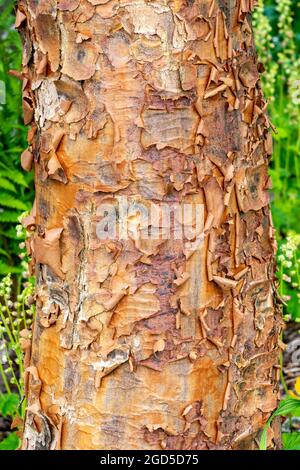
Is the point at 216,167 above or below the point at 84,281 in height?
above

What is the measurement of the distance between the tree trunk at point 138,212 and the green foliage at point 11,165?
60.3 inches

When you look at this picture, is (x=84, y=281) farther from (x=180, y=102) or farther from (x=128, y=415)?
(x=180, y=102)

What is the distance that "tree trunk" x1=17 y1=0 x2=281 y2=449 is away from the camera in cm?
148

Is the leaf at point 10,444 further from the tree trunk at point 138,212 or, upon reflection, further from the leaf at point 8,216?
the leaf at point 8,216

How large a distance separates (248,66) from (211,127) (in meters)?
0.20

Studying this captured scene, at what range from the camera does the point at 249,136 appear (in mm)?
1631

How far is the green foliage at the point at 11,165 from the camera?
3.15m

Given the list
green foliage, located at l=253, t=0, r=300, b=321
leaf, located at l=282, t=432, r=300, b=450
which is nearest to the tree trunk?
leaf, located at l=282, t=432, r=300, b=450

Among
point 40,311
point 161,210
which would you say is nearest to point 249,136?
point 161,210

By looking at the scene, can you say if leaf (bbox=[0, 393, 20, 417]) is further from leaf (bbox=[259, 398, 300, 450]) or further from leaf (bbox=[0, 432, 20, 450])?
leaf (bbox=[259, 398, 300, 450])

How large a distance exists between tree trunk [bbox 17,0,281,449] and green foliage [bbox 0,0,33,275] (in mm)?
1531

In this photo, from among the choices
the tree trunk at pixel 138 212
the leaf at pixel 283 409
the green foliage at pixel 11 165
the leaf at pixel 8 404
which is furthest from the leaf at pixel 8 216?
the leaf at pixel 283 409

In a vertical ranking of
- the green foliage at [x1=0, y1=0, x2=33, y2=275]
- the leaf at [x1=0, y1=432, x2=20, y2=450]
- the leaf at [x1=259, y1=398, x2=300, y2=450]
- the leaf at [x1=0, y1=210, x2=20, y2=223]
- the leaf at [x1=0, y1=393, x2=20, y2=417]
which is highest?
the green foliage at [x1=0, y1=0, x2=33, y2=275]

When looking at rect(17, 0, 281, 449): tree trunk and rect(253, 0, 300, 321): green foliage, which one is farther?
rect(253, 0, 300, 321): green foliage
